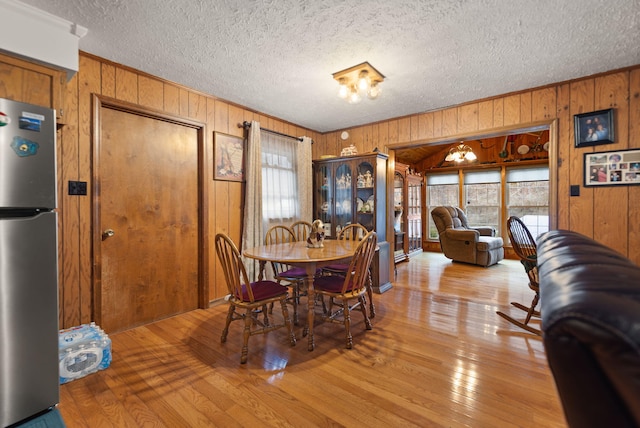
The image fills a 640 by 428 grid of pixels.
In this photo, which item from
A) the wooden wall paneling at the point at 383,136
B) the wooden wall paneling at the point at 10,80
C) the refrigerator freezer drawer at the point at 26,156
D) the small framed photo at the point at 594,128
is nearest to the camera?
the refrigerator freezer drawer at the point at 26,156

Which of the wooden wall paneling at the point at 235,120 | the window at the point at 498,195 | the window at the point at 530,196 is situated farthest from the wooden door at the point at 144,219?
the window at the point at 530,196

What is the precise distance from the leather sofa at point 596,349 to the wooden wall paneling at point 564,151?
3111 millimetres

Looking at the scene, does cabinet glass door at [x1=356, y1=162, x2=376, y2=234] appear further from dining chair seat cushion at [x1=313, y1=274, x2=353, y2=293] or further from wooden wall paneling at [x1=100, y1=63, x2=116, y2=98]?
wooden wall paneling at [x1=100, y1=63, x2=116, y2=98]

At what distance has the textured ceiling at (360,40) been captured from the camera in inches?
71.6

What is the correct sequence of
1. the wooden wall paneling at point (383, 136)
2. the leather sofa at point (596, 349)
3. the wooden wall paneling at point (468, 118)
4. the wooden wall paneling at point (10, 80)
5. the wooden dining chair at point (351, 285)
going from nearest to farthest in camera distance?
the leather sofa at point (596, 349)
the wooden wall paneling at point (10, 80)
the wooden dining chair at point (351, 285)
the wooden wall paneling at point (468, 118)
the wooden wall paneling at point (383, 136)

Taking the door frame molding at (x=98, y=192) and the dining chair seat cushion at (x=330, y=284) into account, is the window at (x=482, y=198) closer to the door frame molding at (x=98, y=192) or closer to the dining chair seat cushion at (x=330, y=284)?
the dining chair seat cushion at (x=330, y=284)

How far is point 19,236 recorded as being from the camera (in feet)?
4.89

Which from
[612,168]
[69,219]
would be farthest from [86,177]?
[612,168]

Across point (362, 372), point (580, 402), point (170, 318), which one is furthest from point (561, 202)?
point (170, 318)

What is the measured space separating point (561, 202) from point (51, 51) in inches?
180

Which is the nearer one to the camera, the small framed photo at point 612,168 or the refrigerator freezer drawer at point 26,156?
the refrigerator freezer drawer at point 26,156

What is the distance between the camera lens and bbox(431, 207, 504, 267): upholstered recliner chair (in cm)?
532

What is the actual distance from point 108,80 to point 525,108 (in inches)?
163

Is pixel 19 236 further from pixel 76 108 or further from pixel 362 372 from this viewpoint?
pixel 362 372
